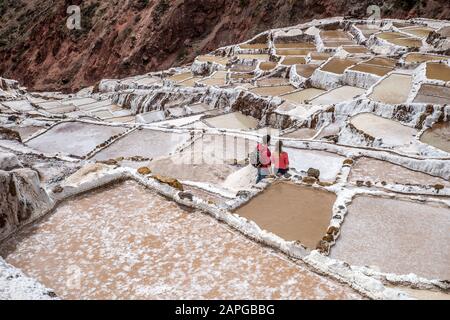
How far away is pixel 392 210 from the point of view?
9.36m

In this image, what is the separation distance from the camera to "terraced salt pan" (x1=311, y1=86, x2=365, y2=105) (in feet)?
68.8

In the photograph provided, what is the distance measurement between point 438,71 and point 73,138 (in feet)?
52.6

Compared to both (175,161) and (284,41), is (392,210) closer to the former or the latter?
(175,161)

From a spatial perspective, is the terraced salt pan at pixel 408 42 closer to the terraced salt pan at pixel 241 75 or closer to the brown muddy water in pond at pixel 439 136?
the terraced salt pan at pixel 241 75

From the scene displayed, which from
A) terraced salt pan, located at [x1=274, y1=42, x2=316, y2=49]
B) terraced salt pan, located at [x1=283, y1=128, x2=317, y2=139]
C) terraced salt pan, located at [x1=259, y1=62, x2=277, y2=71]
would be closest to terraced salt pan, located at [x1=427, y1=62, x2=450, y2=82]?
terraced salt pan, located at [x1=283, y1=128, x2=317, y2=139]

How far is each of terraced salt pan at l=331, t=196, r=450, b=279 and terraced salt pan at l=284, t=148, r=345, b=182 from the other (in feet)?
9.14

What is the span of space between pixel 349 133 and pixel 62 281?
12.4 meters

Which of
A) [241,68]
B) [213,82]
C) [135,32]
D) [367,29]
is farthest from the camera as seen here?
[135,32]

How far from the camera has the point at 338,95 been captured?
21.6 meters

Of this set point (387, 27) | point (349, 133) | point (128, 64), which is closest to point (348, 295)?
point (349, 133)

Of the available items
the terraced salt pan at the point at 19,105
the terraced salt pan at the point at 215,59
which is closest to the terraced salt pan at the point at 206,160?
the terraced salt pan at the point at 19,105

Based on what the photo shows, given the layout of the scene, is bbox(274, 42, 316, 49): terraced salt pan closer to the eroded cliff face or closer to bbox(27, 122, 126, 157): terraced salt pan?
bbox(27, 122, 126, 157): terraced salt pan

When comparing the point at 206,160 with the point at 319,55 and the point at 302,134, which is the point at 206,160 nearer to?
the point at 302,134

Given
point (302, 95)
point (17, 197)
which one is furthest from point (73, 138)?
point (17, 197)
